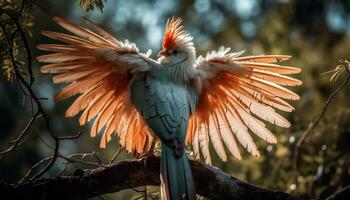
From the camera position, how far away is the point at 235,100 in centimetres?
590

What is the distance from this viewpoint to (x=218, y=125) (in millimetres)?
5918

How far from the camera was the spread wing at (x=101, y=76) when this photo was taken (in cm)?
530

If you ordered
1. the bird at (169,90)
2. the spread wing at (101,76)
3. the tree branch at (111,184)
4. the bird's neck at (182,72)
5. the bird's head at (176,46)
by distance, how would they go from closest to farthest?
the tree branch at (111,184) < the bird at (169,90) < the spread wing at (101,76) < the bird's neck at (182,72) < the bird's head at (176,46)

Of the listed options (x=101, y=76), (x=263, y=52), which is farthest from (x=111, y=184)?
(x=263, y=52)

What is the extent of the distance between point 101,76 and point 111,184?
1.20m

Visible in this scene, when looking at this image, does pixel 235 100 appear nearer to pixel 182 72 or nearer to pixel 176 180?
pixel 182 72

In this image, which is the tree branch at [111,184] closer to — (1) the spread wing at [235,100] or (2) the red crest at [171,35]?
(1) the spread wing at [235,100]

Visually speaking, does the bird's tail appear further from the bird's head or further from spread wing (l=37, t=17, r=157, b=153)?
the bird's head

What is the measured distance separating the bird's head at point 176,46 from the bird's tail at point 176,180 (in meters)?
1.14

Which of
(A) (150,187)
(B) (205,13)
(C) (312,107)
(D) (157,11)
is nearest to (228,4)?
(B) (205,13)

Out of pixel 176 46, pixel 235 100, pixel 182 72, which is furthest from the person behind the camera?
pixel 235 100

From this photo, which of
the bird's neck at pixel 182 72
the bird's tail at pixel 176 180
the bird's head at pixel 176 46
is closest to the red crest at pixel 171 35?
the bird's head at pixel 176 46

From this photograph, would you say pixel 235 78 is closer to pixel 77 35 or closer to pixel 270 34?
pixel 77 35

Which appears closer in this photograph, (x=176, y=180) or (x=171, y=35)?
(x=176, y=180)
